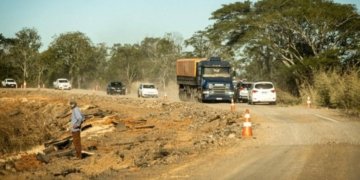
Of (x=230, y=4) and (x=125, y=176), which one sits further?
(x=230, y=4)

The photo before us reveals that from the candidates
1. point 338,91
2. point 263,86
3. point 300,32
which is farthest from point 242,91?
point 338,91

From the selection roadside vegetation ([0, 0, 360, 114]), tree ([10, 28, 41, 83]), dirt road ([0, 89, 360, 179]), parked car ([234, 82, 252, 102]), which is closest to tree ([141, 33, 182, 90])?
roadside vegetation ([0, 0, 360, 114])

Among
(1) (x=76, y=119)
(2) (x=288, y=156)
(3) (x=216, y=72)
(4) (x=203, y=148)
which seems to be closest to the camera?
(2) (x=288, y=156)

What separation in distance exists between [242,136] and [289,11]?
107ft

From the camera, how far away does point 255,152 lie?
14.7 meters

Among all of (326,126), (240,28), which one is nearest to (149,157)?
(326,126)

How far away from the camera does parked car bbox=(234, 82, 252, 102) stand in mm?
42356

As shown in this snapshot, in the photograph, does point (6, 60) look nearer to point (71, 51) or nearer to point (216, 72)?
point (71, 51)

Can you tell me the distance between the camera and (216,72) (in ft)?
127

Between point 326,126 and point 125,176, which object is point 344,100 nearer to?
point 326,126

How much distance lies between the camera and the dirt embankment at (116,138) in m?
15.2

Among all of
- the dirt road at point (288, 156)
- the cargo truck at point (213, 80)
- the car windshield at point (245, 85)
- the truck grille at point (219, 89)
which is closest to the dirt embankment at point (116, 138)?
the dirt road at point (288, 156)

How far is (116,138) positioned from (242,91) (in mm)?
22030

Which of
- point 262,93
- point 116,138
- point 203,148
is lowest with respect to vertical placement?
point 116,138
